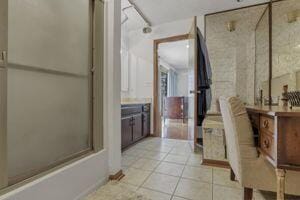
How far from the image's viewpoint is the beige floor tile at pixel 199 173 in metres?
1.88

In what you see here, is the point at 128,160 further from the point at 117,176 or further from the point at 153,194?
the point at 153,194

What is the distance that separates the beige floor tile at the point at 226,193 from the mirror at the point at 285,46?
1272 mm

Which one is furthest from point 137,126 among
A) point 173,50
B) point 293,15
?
point 173,50

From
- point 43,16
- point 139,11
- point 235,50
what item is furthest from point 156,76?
point 43,16

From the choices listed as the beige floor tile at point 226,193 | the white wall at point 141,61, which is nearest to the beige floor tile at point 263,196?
the beige floor tile at point 226,193

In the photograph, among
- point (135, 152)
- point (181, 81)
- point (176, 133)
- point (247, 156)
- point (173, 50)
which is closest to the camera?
point (247, 156)

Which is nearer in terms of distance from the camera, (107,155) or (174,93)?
(107,155)

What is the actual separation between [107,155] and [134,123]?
1297 mm

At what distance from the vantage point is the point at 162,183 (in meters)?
1.76

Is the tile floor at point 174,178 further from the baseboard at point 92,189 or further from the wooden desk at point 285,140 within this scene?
the wooden desk at point 285,140

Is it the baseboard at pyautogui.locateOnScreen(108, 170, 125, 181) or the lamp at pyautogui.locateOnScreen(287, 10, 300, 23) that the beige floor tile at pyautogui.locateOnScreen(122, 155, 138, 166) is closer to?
the baseboard at pyautogui.locateOnScreen(108, 170, 125, 181)

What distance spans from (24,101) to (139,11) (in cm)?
258

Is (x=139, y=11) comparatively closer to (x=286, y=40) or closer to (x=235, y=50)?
(x=235, y=50)

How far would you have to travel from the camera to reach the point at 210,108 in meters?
3.04
